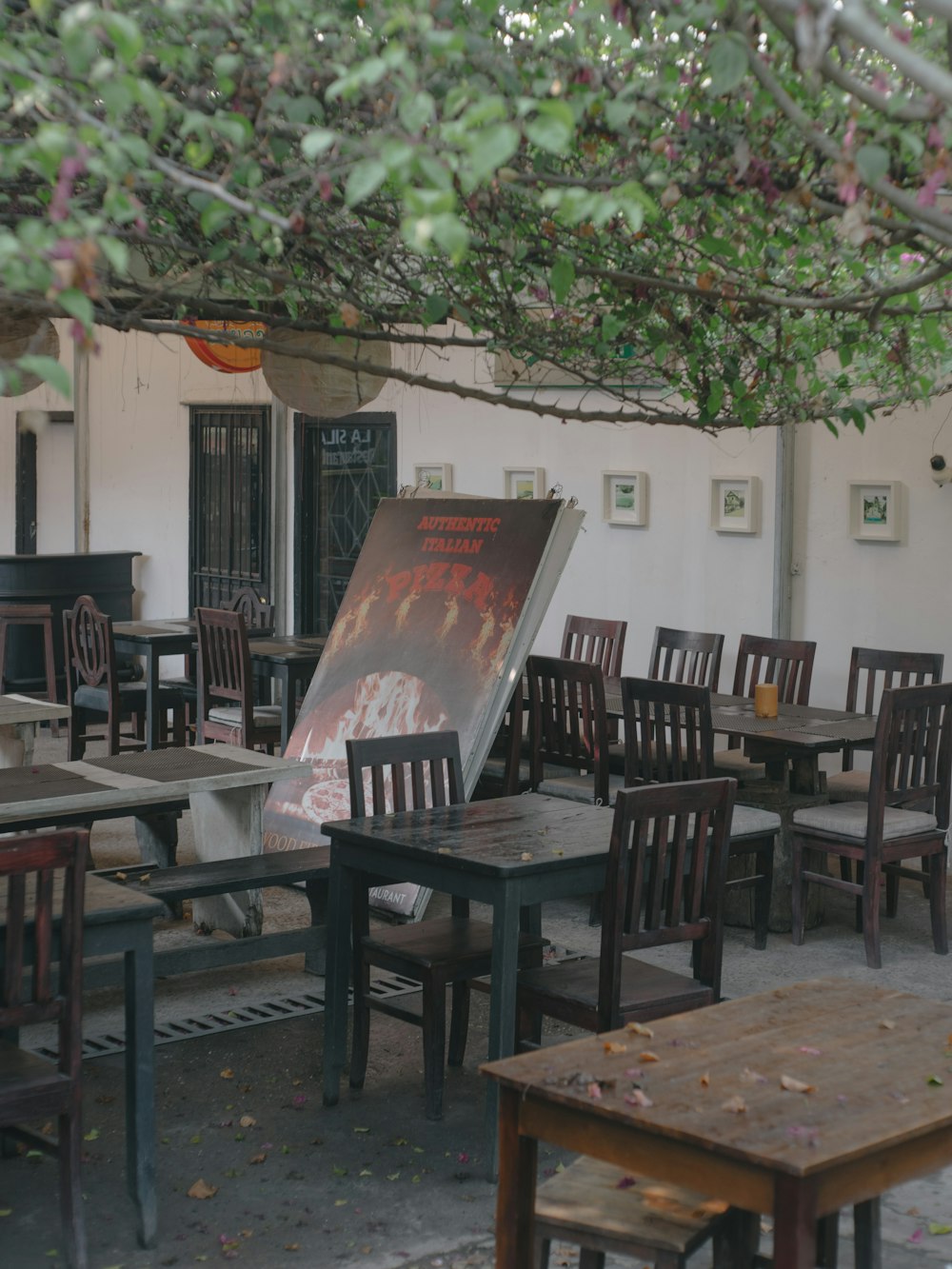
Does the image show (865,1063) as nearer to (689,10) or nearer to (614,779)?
(689,10)

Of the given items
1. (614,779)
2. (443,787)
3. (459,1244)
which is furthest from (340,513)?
(459,1244)

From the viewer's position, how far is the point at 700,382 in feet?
13.7

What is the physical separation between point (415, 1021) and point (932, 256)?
7.71 feet

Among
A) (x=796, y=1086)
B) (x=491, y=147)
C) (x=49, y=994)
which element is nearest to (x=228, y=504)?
(x=49, y=994)

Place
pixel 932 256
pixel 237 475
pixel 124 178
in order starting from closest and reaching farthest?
pixel 124 178 < pixel 932 256 < pixel 237 475

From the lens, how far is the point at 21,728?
627 centimetres

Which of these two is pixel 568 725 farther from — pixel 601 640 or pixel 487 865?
pixel 487 865

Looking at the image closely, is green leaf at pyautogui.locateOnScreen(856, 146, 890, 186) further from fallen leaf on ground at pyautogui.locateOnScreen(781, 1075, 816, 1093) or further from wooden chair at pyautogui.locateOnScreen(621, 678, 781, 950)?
wooden chair at pyautogui.locateOnScreen(621, 678, 781, 950)

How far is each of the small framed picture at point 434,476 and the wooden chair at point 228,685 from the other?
97.9 inches

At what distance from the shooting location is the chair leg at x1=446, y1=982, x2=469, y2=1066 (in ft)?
14.6

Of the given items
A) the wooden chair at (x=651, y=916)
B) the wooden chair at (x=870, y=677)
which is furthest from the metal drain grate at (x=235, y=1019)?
the wooden chair at (x=870, y=677)

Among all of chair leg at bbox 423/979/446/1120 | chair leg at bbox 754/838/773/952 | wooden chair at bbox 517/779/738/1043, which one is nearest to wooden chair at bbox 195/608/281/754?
chair leg at bbox 754/838/773/952

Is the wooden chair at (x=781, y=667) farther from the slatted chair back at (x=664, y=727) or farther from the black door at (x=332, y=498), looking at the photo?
the black door at (x=332, y=498)

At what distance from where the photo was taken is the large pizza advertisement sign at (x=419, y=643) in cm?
609
